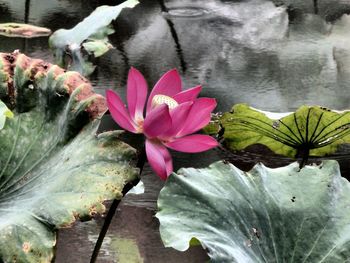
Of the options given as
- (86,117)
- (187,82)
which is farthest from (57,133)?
(187,82)

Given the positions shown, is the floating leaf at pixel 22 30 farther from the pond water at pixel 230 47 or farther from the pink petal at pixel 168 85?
the pink petal at pixel 168 85

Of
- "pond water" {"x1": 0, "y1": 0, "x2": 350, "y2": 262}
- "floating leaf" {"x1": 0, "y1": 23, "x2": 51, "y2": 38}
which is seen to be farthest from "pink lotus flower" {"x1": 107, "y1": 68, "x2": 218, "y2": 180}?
"floating leaf" {"x1": 0, "y1": 23, "x2": 51, "y2": 38}

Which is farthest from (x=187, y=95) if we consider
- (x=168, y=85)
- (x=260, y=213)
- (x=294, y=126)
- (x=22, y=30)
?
(x=22, y=30)

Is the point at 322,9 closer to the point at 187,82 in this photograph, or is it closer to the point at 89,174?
the point at 187,82

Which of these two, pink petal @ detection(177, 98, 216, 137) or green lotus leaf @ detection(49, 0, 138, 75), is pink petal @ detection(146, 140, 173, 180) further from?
green lotus leaf @ detection(49, 0, 138, 75)

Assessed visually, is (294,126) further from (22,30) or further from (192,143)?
(22,30)

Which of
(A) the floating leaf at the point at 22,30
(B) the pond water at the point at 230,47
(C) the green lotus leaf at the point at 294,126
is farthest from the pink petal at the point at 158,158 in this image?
(A) the floating leaf at the point at 22,30
